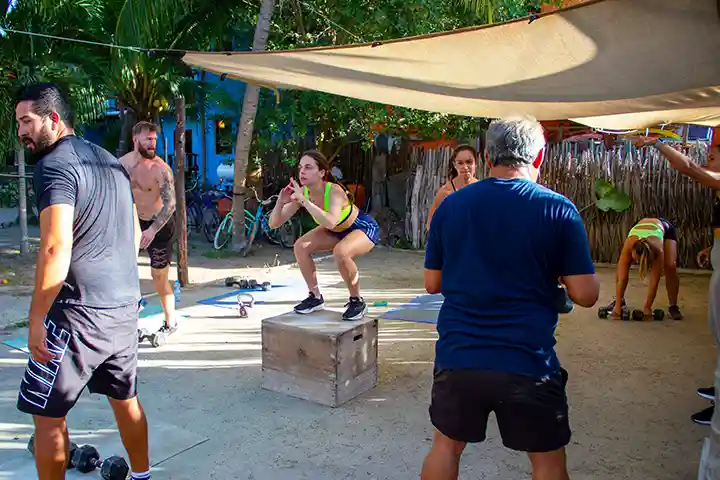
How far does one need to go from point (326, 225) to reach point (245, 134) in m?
6.16

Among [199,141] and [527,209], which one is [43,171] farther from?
[199,141]

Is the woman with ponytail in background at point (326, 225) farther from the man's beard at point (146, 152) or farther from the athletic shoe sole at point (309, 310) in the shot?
the man's beard at point (146, 152)

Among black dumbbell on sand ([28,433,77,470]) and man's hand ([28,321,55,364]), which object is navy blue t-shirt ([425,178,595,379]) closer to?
man's hand ([28,321,55,364])

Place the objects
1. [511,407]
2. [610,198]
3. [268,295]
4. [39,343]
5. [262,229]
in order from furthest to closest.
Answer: [262,229], [610,198], [268,295], [39,343], [511,407]

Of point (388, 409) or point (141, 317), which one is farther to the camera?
point (141, 317)

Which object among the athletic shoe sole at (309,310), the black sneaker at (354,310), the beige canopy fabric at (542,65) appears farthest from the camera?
the athletic shoe sole at (309,310)

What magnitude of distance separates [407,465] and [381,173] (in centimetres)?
1040

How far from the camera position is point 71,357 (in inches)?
100

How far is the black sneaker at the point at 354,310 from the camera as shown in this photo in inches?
180

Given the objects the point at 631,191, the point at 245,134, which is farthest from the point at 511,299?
the point at 245,134

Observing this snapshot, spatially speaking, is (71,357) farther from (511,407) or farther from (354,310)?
(354,310)

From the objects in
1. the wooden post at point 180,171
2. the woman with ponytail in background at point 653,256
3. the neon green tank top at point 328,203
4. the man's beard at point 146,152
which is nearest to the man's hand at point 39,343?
the neon green tank top at point 328,203

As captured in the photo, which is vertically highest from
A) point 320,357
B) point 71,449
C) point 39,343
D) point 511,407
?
point 39,343

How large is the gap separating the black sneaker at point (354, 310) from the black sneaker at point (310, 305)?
36 cm
